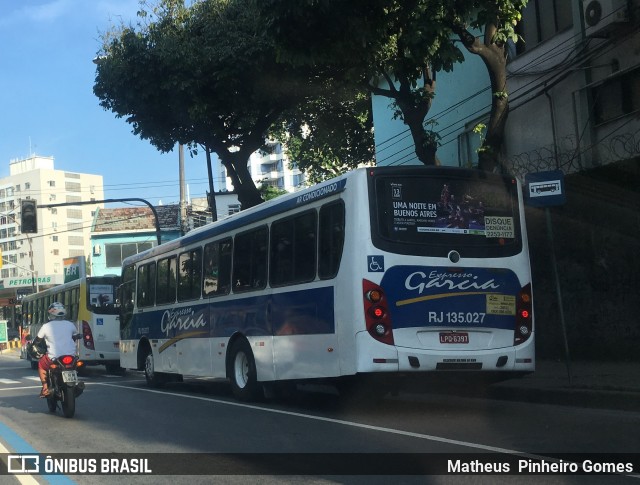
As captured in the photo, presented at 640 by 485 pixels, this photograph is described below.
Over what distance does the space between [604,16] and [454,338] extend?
23.2 ft

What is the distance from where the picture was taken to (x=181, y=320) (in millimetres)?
14977

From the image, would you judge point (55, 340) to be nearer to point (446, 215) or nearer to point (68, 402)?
point (68, 402)

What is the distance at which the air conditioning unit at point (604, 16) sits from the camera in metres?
12.9

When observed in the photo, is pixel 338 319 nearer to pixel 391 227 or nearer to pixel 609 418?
pixel 391 227

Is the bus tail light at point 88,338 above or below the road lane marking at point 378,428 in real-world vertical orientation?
above

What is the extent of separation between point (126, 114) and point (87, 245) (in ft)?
358

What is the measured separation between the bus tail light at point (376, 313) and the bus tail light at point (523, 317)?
1789 mm

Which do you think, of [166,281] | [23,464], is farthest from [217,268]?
[23,464]

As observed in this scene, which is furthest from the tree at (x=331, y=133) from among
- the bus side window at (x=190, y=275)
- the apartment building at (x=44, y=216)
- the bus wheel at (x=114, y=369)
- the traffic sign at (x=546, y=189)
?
the apartment building at (x=44, y=216)

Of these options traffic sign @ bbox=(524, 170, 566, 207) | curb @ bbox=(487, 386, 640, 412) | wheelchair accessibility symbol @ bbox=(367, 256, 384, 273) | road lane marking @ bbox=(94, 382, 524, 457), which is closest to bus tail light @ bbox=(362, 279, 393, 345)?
wheelchair accessibility symbol @ bbox=(367, 256, 384, 273)

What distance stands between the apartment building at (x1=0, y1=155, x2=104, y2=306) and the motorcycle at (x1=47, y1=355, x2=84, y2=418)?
10452 centimetres

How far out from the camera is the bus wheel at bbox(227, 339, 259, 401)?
40.1 ft

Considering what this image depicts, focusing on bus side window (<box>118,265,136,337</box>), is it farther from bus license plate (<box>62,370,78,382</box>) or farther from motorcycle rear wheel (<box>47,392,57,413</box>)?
bus license plate (<box>62,370,78,382</box>)

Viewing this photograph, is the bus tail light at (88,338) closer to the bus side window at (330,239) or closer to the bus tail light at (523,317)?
the bus side window at (330,239)
